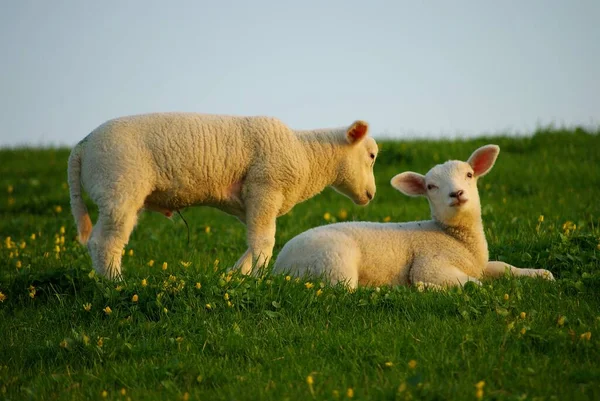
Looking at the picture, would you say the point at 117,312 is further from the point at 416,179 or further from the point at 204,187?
the point at 416,179

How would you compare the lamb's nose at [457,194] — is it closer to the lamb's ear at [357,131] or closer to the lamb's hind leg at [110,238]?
the lamb's ear at [357,131]

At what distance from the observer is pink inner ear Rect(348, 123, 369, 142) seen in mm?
8383

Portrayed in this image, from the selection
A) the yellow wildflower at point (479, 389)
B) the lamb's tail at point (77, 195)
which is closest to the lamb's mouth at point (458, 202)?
the yellow wildflower at point (479, 389)

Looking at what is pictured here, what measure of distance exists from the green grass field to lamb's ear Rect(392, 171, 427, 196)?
1203mm

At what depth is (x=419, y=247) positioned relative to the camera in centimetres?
773

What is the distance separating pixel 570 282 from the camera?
7020 millimetres

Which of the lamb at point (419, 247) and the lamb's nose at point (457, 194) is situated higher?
the lamb's nose at point (457, 194)

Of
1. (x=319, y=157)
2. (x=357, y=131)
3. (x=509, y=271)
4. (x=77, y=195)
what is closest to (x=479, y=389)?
(x=509, y=271)

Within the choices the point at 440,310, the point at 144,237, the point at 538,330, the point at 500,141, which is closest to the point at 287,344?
the point at 440,310

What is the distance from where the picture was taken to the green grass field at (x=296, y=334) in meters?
5.10

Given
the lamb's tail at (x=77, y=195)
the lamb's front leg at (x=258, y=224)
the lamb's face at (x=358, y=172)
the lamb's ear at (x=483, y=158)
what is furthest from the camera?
the lamb's face at (x=358, y=172)

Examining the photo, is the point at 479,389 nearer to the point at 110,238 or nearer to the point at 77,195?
the point at 110,238

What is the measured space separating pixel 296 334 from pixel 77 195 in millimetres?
2953

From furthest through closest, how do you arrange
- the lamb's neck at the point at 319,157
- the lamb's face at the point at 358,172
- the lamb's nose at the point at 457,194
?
1. the lamb's face at the point at 358,172
2. the lamb's neck at the point at 319,157
3. the lamb's nose at the point at 457,194
